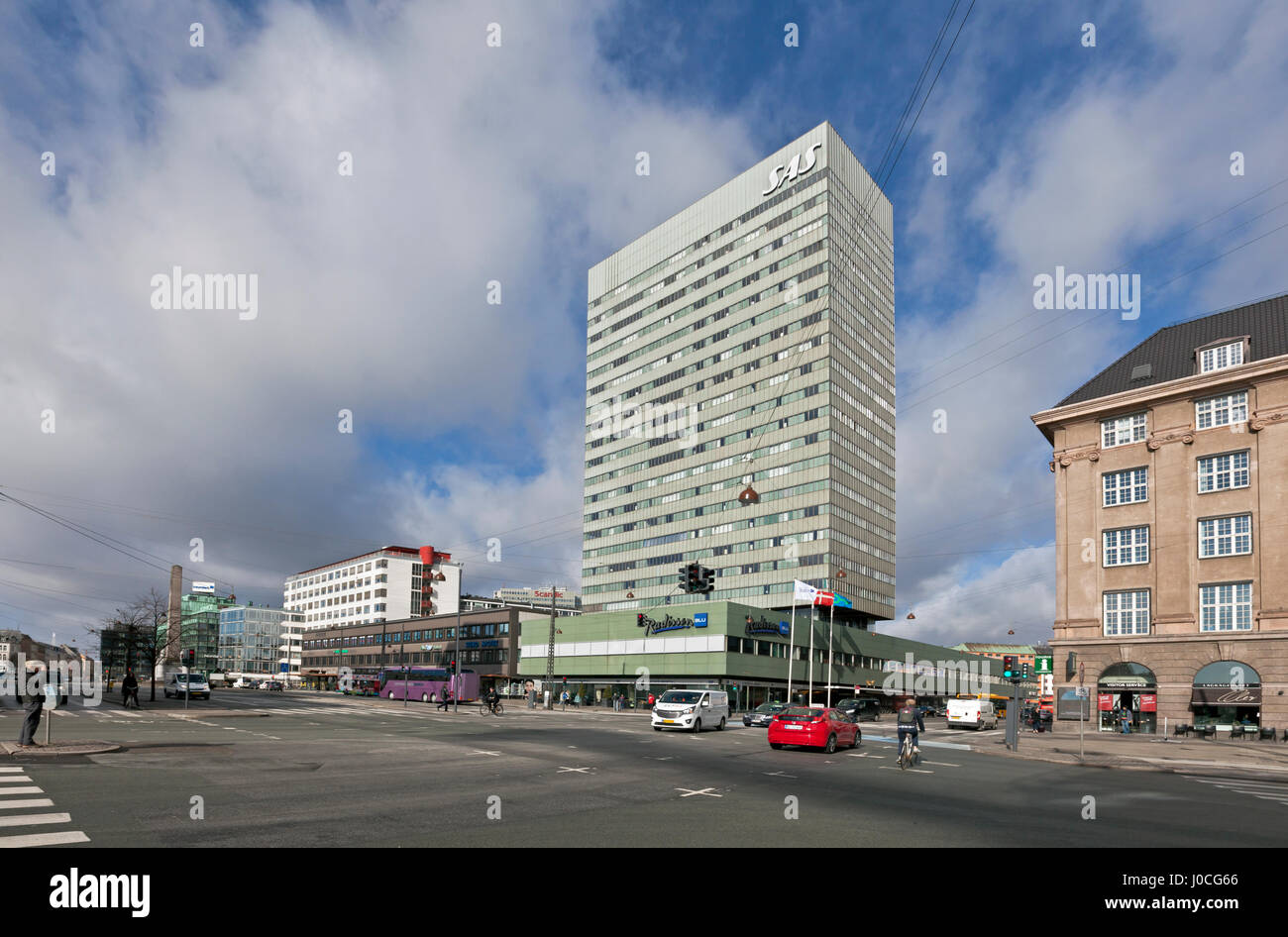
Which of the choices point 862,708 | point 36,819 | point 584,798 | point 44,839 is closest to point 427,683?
point 862,708

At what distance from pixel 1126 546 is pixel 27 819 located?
53.1 metres

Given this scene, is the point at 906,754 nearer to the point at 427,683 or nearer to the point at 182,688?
the point at 182,688

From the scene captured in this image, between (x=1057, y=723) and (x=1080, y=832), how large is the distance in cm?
4296

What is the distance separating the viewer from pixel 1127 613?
4947 centimetres

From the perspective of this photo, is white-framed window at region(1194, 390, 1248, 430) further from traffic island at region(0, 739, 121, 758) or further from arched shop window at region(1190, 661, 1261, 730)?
traffic island at region(0, 739, 121, 758)

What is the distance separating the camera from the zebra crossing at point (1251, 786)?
18594 mm

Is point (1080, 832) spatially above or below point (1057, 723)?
above

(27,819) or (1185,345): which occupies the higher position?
(1185,345)
